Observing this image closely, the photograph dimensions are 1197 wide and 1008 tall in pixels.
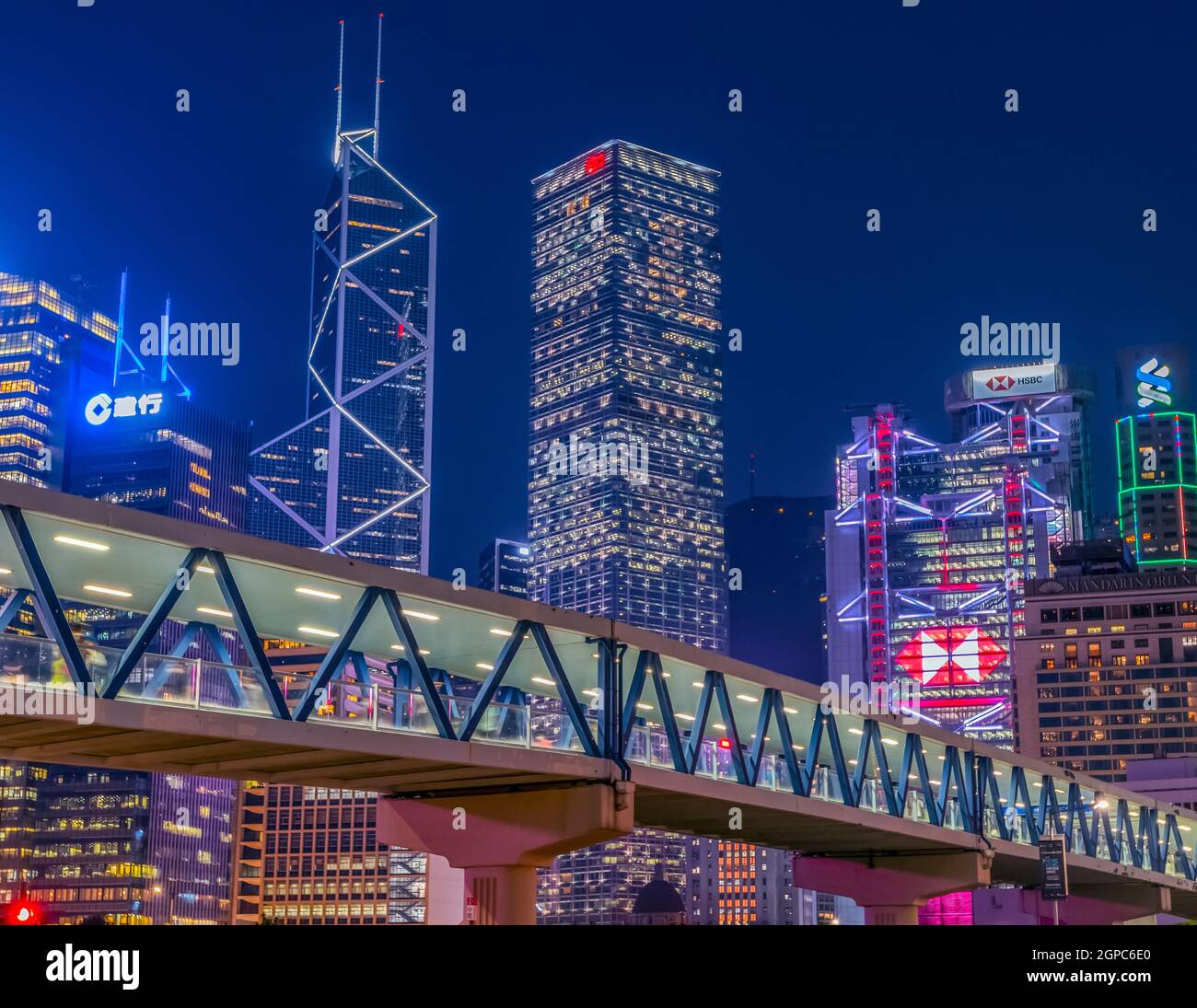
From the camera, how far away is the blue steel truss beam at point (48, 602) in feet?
82.7

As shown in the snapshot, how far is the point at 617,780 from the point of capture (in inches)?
1423

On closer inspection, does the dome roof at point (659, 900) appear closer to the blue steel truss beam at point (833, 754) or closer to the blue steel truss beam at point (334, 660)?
the blue steel truss beam at point (833, 754)

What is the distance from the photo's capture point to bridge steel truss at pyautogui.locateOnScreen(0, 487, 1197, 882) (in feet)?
90.7

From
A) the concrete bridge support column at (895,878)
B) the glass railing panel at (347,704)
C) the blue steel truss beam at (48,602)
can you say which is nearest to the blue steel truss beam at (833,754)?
the concrete bridge support column at (895,878)

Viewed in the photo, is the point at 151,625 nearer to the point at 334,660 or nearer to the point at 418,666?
the point at 334,660

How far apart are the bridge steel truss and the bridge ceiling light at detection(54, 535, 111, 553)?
439mm

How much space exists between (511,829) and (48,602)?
14.4m

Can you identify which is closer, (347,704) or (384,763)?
(347,704)

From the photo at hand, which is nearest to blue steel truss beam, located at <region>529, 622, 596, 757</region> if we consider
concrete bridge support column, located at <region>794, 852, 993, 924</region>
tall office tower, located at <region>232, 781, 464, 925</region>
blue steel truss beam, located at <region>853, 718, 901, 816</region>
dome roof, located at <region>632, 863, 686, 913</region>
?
blue steel truss beam, located at <region>853, 718, 901, 816</region>

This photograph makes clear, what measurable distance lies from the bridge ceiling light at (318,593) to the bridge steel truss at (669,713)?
0.52m

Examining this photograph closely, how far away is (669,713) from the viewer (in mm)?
39094

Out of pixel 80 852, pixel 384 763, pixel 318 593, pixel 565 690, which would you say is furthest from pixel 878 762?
pixel 80 852

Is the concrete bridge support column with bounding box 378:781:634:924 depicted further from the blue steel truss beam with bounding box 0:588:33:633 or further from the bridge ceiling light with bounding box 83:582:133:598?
the blue steel truss beam with bounding box 0:588:33:633
